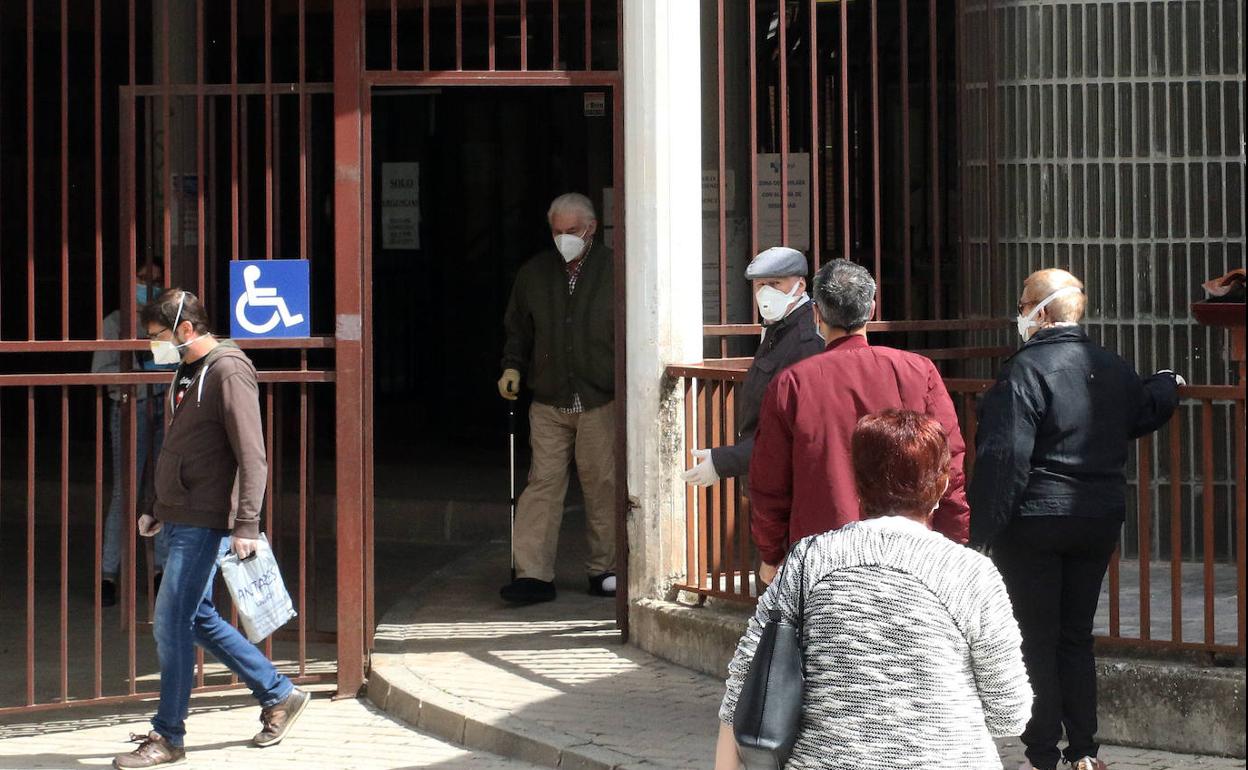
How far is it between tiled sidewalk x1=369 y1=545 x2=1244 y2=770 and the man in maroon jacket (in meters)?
1.19

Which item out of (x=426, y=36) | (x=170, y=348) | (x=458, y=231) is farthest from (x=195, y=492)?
(x=458, y=231)

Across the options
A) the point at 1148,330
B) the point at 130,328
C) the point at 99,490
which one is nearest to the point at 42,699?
the point at 99,490

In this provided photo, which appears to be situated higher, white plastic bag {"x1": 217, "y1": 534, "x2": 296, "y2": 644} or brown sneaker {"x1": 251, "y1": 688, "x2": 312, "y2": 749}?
white plastic bag {"x1": 217, "y1": 534, "x2": 296, "y2": 644}

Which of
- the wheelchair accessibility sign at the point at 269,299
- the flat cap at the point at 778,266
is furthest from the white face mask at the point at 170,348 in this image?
the flat cap at the point at 778,266

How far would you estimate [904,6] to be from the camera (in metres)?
7.70

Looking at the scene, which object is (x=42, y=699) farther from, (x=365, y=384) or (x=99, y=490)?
(x=365, y=384)

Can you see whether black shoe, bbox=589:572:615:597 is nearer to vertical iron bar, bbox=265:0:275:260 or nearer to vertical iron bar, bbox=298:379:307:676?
vertical iron bar, bbox=298:379:307:676

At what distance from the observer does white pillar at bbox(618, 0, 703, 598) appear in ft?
24.7

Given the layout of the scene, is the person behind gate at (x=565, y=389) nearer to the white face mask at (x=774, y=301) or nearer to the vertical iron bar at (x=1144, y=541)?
the white face mask at (x=774, y=301)

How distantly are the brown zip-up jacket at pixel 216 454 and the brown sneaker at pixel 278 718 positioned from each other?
2.18 feet

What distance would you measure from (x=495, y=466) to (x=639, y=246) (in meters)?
5.18

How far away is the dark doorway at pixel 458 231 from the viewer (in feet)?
44.5

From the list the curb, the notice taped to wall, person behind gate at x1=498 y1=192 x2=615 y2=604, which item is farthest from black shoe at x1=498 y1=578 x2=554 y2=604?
the notice taped to wall

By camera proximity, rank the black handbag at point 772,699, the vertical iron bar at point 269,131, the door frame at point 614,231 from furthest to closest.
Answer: the door frame at point 614,231
the vertical iron bar at point 269,131
the black handbag at point 772,699
